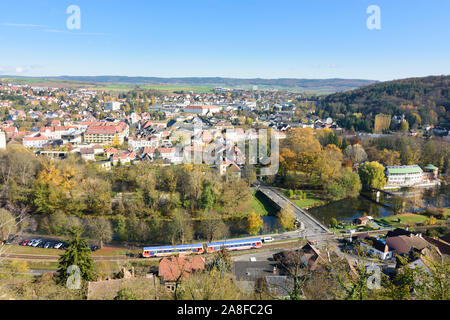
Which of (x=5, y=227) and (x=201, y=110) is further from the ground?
(x=201, y=110)

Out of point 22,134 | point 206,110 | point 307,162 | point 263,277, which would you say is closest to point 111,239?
point 263,277

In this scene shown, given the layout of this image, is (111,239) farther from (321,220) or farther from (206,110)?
(206,110)

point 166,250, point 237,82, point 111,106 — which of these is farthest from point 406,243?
point 237,82

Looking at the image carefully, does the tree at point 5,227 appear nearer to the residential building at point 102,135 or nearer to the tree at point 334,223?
the tree at point 334,223

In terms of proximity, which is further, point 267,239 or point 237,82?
point 237,82

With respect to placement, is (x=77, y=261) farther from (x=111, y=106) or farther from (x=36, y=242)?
(x=111, y=106)
